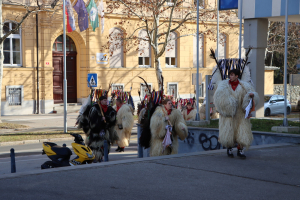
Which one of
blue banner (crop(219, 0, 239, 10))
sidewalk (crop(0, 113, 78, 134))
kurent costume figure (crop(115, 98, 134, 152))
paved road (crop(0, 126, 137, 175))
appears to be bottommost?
paved road (crop(0, 126, 137, 175))

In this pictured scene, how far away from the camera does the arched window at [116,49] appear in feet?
94.3

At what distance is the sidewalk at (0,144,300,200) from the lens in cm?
558

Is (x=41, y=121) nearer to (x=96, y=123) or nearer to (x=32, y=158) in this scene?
(x=32, y=158)

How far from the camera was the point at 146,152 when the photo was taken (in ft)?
38.3

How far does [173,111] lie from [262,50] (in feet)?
28.7

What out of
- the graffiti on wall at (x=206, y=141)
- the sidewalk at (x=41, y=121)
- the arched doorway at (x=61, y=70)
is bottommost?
the sidewalk at (x=41, y=121)

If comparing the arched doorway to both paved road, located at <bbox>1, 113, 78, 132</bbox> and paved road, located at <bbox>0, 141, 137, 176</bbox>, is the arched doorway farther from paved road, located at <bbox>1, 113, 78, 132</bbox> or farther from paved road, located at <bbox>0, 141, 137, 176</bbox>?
paved road, located at <bbox>0, 141, 137, 176</bbox>

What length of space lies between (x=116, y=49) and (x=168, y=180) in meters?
23.4

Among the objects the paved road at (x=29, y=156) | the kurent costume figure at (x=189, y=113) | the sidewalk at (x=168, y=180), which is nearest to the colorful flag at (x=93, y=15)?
the paved road at (x=29, y=156)

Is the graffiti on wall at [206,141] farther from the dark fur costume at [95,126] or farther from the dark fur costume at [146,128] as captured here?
the dark fur costume at [95,126]

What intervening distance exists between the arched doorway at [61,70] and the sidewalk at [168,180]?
20.5 meters

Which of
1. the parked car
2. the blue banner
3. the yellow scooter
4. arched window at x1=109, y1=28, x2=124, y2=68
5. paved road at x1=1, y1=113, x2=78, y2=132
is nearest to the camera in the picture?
the yellow scooter

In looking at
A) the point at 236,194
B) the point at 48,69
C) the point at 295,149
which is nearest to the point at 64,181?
the point at 236,194

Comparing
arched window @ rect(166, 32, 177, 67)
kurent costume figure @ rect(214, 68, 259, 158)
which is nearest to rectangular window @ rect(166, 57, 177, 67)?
arched window @ rect(166, 32, 177, 67)
